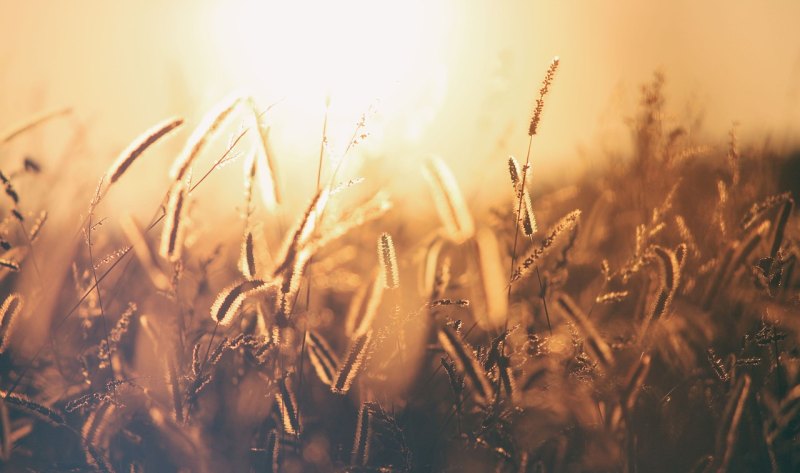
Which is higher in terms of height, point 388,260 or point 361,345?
point 388,260

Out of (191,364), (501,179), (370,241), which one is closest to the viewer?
(191,364)

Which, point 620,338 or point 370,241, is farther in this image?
point 370,241

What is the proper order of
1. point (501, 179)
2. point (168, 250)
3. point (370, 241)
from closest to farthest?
point (168, 250), point (501, 179), point (370, 241)

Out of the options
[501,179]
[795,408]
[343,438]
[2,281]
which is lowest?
[795,408]

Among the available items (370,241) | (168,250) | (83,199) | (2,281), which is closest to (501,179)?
(370,241)

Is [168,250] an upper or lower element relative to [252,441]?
upper

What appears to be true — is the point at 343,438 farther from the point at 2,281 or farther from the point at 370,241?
the point at 2,281

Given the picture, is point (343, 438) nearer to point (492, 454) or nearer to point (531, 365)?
point (492, 454)

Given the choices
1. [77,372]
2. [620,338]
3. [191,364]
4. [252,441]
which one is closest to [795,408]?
[620,338]
